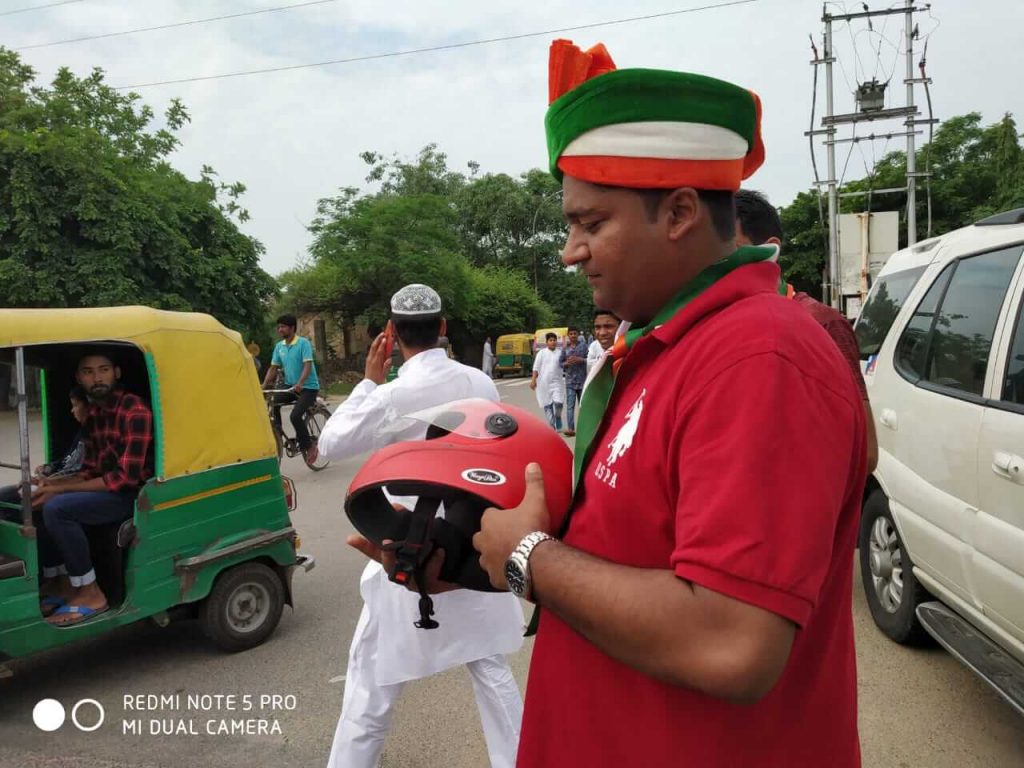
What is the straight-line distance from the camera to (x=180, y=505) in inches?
152

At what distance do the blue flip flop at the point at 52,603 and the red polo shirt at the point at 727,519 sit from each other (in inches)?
134

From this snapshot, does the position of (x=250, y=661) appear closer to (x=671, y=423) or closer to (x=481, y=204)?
(x=671, y=423)

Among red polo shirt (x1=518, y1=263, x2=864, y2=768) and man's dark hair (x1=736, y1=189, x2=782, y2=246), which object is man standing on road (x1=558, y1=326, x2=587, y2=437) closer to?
man's dark hair (x1=736, y1=189, x2=782, y2=246)

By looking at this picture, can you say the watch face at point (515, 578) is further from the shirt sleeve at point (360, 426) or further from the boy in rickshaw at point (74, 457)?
the boy in rickshaw at point (74, 457)

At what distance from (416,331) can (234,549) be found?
6.54 ft

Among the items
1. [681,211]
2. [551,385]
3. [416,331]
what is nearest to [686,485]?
[681,211]

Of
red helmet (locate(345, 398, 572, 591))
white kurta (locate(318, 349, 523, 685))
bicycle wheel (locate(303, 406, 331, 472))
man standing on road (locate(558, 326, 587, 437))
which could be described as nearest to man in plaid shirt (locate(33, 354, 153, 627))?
white kurta (locate(318, 349, 523, 685))

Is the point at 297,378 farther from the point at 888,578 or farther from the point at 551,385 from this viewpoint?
the point at 888,578

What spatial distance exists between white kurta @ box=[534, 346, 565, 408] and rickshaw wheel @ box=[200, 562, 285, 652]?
24.4 feet

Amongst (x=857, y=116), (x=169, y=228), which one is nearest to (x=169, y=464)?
(x=857, y=116)

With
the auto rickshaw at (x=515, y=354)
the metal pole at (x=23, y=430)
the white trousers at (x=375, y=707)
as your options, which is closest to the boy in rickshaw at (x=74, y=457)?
the metal pole at (x=23, y=430)

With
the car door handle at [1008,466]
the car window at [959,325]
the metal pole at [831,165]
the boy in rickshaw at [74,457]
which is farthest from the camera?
the metal pole at [831,165]

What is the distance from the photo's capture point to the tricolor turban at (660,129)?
1052 mm

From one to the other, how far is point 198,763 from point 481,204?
4296cm
